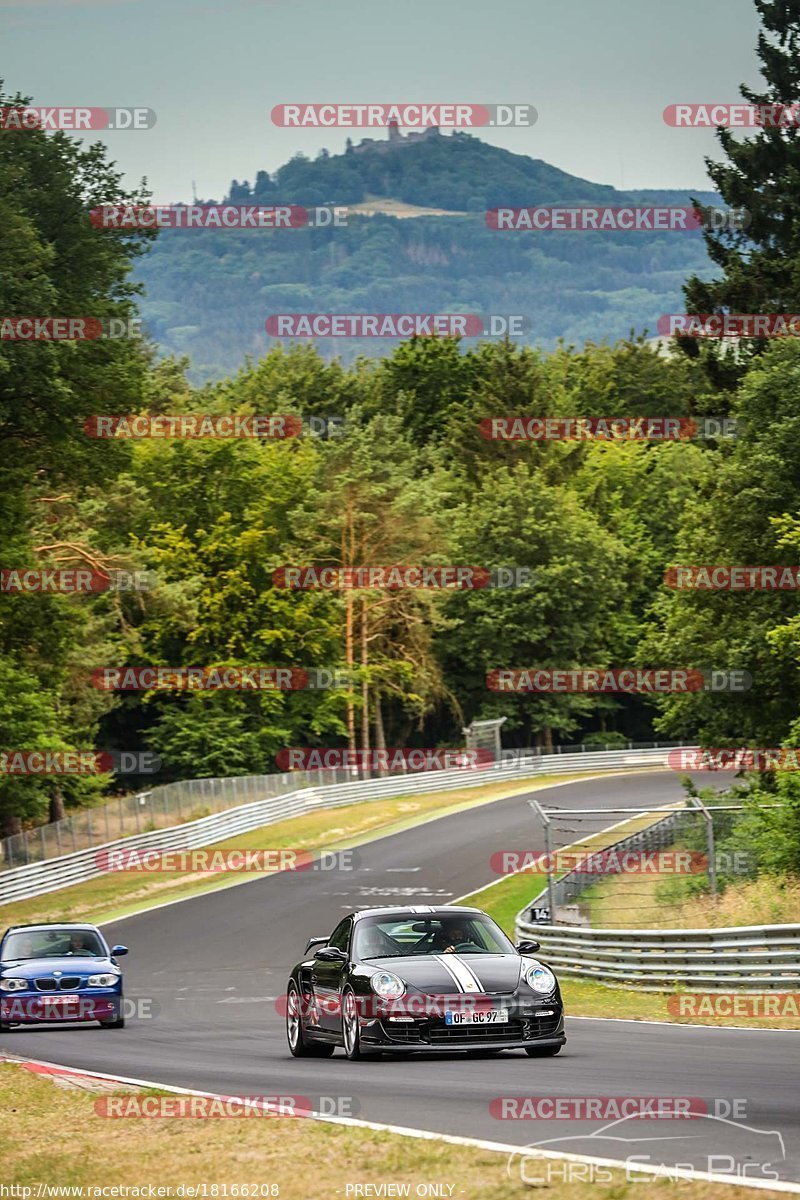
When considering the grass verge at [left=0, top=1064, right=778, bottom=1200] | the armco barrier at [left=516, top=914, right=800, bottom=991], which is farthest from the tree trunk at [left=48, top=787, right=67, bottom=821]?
the grass verge at [left=0, top=1064, right=778, bottom=1200]

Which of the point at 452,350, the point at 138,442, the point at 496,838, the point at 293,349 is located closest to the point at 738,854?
the point at 496,838

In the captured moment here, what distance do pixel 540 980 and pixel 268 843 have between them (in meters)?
41.9

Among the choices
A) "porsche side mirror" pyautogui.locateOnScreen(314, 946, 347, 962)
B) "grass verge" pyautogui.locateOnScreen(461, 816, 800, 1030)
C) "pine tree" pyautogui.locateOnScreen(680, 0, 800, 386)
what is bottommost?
"grass verge" pyautogui.locateOnScreen(461, 816, 800, 1030)

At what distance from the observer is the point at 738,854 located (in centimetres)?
2684

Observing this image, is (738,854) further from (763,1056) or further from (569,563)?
(569,563)

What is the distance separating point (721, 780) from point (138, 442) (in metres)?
29.8

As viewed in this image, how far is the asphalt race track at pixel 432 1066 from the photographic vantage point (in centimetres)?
903

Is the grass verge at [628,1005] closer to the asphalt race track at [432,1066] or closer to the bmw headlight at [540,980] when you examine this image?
the asphalt race track at [432,1066]

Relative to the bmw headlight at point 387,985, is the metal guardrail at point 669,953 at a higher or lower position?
lower

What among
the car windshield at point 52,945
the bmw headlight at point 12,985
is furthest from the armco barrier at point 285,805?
the bmw headlight at point 12,985

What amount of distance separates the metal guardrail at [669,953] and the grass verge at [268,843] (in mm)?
17950

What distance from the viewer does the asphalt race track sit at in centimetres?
903

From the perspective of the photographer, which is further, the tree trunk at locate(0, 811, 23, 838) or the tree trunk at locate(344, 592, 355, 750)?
the tree trunk at locate(344, 592, 355, 750)

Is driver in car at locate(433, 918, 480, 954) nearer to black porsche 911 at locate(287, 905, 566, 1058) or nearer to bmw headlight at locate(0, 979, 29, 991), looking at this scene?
black porsche 911 at locate(287, 905, 566, 1058)
